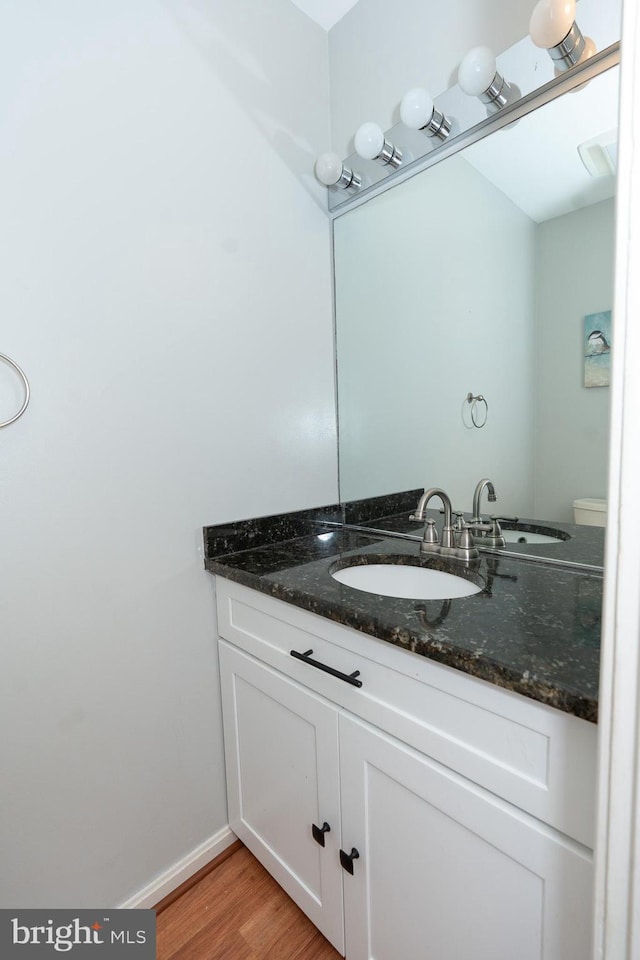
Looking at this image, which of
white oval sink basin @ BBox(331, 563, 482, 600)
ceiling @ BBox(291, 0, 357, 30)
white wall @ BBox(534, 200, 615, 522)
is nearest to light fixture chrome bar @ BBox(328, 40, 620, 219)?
white wall @ BBox(534, 200, 615, 522)

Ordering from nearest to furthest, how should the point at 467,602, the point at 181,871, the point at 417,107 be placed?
the point at 467,602 < the point at 417,107 < the point at 181,871

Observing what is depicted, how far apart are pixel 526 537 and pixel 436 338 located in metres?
0.65

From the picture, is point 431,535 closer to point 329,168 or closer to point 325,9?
point 329,168

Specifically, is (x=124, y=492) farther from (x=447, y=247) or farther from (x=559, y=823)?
(x=447, y=247)

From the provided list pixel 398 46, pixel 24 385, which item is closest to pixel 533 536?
pixel 24 385

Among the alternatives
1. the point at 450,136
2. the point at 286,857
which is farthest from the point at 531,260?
the point at 286,857

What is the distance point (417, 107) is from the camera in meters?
1.15

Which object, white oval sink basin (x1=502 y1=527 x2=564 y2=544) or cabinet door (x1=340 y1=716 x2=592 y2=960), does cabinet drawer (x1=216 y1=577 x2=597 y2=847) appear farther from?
white oval sink basin (x1=502 y1=527 x2=564 y2=544)

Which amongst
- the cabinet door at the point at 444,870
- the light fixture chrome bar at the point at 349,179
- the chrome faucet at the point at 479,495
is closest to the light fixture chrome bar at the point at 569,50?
the light fixture chrome bar at the point at 349,179

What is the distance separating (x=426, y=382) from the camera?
1.45 metres

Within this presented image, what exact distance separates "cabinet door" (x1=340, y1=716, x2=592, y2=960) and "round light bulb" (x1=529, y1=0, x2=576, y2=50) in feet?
4.59

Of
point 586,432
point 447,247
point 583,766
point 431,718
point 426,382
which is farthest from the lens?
point 426,382

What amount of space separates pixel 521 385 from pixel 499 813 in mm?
929

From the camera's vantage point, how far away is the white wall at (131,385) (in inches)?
38.1
